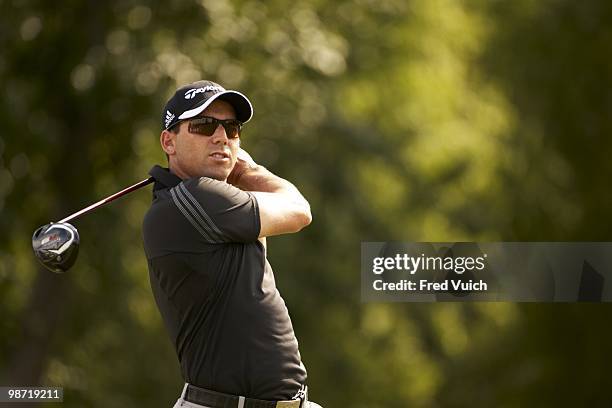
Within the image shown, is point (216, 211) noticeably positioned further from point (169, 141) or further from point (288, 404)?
point (288, 404)

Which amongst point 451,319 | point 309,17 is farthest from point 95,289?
point 451,319

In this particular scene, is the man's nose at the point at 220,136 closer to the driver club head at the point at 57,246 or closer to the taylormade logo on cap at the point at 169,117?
the taylormade logo on cap at the point at 169,117

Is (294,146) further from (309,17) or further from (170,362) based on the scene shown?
(170,362)

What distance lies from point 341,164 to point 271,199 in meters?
12.7

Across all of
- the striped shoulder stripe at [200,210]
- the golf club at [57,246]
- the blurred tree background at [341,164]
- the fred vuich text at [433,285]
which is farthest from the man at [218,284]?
the blurred tree background at [341,164]

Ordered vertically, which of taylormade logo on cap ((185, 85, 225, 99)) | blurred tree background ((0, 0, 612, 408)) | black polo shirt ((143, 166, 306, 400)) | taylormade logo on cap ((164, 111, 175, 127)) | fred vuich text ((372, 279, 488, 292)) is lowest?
black polo shirt ((143, 166, 306, 400))

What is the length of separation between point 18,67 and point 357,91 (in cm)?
616

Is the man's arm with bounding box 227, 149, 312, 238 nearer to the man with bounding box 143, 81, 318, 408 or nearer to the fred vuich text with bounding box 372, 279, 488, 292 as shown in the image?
the man with bounding box 143, 81, 318, 408

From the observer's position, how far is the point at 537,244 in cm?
1969

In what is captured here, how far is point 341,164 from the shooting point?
17.6 meters

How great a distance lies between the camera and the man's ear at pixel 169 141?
5.05 meters

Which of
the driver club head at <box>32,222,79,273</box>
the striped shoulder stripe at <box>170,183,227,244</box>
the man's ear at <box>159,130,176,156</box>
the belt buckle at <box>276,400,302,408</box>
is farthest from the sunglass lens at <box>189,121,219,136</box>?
the belt buckle at <box>276,400,302,408</box>

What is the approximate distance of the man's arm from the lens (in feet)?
16.1

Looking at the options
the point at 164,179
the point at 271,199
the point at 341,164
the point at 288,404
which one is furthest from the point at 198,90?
the point at 341,164
